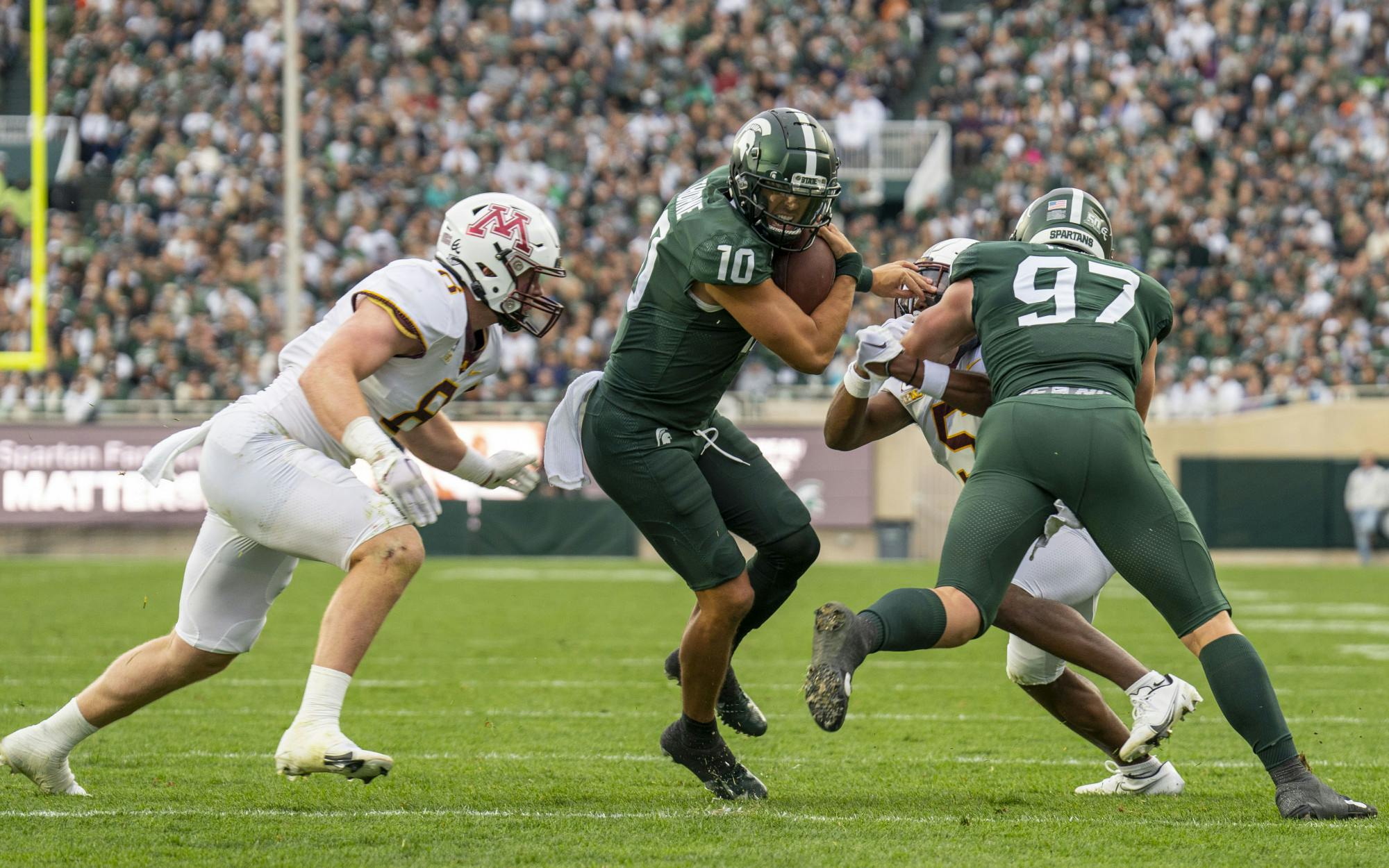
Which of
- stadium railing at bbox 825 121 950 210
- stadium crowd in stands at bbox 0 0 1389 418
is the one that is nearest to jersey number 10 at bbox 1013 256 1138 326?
stadium crowd in stands at bbox 0 0 1389 418

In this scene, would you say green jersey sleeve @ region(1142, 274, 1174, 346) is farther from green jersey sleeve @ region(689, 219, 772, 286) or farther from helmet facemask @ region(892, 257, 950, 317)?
green jersey sleeve @ region(689, 219, 772, 286)

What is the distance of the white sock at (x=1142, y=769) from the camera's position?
4730 mm

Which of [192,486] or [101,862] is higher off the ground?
[101,862]

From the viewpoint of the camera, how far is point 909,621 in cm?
386

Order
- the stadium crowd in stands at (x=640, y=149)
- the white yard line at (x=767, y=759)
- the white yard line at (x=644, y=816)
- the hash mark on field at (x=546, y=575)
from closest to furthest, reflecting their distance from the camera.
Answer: the white yard line at (x=644, y=816) → the white yard line at (x=767, y=759) → the hash mark on field at (x=546, y=575) → the stadium crowd in stands at (x=640, y=149)

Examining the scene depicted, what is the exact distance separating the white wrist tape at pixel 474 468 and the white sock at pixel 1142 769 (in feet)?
6.94

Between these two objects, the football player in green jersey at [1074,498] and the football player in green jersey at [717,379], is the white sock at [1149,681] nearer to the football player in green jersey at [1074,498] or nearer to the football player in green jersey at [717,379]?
the football player in green jersey at [1074,498]

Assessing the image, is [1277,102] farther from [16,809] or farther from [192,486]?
[16,809]

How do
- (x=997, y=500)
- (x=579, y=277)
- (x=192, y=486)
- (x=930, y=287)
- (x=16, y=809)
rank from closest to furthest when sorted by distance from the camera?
1. (x=997, y=500)
2. (x=16, y=809)
3. (x=930, y=287)
4. (x=192, y=486)
5. (x=579, y=277)

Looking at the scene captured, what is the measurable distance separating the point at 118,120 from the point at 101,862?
2025 cm

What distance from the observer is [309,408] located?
432cm

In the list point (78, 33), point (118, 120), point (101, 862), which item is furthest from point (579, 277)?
point (101, 862)

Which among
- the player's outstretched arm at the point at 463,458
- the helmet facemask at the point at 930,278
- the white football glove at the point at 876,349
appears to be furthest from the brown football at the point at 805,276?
the player's outstretched arm at the point at 463,458

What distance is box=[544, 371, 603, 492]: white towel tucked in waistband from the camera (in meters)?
4.78
